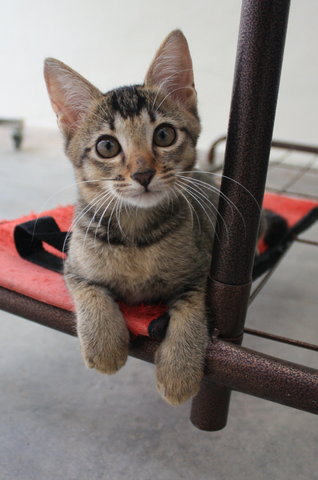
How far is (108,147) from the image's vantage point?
0.87 meters

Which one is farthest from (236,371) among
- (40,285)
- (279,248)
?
(279,248)

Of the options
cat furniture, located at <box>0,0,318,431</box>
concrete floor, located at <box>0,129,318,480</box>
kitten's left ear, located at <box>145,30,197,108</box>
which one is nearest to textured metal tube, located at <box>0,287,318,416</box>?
cat furniture, located at <box>0,0,318,431</box>

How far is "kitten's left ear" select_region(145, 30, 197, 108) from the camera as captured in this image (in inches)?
34.4

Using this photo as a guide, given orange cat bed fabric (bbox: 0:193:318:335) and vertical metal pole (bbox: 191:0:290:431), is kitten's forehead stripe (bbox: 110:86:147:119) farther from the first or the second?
orange cat bed fabric (bbox: 0:193:318:335)

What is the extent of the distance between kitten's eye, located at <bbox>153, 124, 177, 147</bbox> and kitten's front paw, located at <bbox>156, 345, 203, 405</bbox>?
36 centimetres

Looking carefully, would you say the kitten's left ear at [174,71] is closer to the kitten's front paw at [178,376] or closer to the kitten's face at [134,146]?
the kitten's face at [134,146]

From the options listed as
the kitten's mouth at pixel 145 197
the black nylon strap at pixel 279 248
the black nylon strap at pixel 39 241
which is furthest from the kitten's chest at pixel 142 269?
the black nylon strap at pixel 279 248

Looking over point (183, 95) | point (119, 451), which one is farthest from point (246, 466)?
point (183, 95)

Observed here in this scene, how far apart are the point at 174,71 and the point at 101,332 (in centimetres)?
49

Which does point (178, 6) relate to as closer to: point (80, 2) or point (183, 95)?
point (80, 2)

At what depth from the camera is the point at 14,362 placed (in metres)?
1.27

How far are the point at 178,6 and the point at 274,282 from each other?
2.18 metres

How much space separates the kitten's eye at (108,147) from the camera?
0.87 metres

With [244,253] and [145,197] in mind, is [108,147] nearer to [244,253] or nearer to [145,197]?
[145,197]
